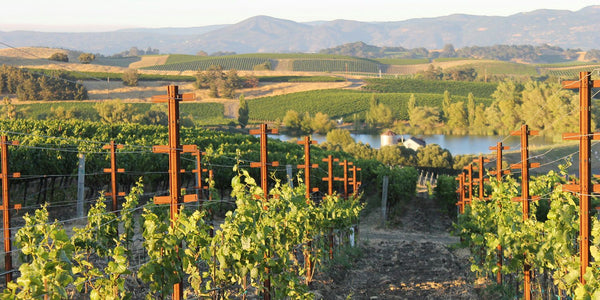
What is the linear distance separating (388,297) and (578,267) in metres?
6.70

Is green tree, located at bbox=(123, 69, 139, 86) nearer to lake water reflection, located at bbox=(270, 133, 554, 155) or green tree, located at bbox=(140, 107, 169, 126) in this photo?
lake water reflection, located at bbox=(270, 133, 554, 155)

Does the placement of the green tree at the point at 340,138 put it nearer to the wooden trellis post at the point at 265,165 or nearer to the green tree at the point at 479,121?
the green tree at the point at 479,121

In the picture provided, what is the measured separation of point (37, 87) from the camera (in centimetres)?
8519

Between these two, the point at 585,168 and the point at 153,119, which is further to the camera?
the point at 153,119

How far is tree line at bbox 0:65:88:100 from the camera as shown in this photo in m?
84.1

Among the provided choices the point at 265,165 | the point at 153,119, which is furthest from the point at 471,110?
the point at 265,165

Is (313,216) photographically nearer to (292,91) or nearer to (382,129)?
(382,129)

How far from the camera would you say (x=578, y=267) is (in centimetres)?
1064

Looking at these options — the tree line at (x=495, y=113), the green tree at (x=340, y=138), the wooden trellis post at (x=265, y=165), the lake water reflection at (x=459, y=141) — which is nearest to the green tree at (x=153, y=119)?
the green tree at (x=340, y=138)

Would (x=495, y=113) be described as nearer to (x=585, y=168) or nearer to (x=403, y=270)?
(x=403, y=270)

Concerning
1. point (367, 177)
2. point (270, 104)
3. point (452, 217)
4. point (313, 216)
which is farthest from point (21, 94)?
point (313, 216)

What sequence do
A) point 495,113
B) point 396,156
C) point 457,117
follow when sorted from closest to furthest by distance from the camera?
point 396,156
point 495,113
point 457,117

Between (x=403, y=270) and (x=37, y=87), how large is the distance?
2915 inches

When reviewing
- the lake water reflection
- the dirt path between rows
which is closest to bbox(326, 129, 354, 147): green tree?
the lake water reflection
